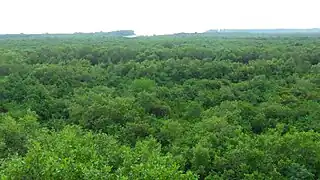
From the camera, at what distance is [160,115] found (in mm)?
51375

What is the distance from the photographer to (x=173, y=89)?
2375 inches

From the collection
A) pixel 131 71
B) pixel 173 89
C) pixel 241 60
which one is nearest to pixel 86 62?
pixel 131 71

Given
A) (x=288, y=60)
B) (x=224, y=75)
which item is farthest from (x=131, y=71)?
(x=288, y=60)

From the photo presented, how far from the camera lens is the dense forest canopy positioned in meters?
24.1

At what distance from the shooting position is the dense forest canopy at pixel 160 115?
24062 mm

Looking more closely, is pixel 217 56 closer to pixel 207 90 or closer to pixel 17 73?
pixel 207 90

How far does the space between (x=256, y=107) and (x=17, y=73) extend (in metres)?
33.4

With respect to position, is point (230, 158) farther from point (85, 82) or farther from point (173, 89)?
point (85, 82)

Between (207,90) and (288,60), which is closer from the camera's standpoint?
(207,90)

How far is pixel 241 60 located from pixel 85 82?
32425 millimetres

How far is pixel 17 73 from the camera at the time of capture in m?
63.1

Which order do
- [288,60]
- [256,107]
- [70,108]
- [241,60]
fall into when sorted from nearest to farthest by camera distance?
[70,108], [256,107], [288,60], [241,60]

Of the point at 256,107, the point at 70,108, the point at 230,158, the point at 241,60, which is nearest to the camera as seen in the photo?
the point at 230,158

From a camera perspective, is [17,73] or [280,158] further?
[17,73]
